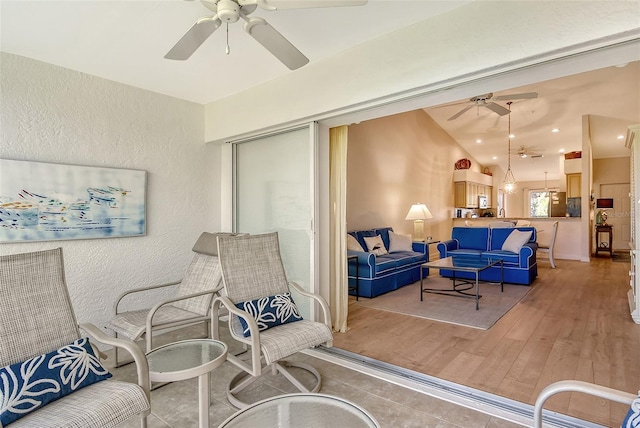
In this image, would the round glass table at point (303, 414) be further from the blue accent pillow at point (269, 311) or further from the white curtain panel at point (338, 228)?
the white curtain panel at point (338, 228)

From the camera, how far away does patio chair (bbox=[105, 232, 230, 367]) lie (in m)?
2.54

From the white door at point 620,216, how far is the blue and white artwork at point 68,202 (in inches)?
502

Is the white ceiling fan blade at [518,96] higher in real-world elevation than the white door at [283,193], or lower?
higher

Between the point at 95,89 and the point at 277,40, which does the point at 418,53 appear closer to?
the point at 277,40

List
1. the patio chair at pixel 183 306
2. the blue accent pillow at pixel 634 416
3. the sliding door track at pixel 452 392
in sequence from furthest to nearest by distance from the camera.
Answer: the patio chair at pixel 183 306, the sliding door track at pixel 452 392, the blue accent pillow at pixel 634 416

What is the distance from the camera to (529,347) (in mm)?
3076

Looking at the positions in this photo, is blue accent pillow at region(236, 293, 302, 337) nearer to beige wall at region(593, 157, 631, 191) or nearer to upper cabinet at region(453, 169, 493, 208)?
upper cabinet at region(453, 169, 493, 208)

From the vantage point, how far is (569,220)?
854cm

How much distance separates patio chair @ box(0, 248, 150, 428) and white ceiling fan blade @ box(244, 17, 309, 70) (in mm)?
1685

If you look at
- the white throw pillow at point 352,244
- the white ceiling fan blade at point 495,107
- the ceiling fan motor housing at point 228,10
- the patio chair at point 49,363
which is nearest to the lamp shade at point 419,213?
the white throw pillow at point 352,244

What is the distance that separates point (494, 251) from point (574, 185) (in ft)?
19.0

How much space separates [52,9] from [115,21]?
0.36m

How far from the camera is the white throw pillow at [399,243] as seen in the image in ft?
20.5

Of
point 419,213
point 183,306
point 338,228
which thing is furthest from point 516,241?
point 183,306
